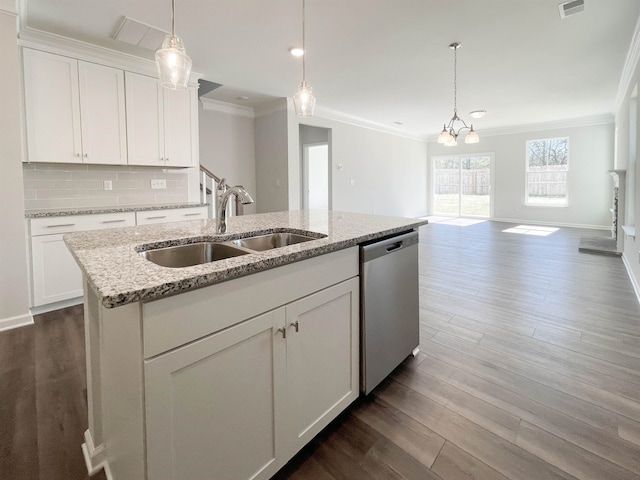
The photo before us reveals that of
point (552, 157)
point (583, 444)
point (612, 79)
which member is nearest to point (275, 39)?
point (583, 444)

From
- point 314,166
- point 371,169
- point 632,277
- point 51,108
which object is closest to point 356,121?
point 371,169

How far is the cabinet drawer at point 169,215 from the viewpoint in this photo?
360 cm

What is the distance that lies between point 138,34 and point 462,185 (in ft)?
30.2

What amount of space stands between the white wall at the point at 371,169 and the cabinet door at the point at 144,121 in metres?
2.30

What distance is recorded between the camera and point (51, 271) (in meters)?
3.11

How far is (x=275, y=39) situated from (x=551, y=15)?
2.58 meters

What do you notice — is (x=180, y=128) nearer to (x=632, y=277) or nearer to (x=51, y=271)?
(x=51, y=271)

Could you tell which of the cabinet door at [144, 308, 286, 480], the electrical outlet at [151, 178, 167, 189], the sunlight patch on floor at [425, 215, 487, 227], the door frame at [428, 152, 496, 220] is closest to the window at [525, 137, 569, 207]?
the door frame at [428, 152, 496, 220]

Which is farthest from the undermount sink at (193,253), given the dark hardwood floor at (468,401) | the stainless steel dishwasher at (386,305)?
the dark hardwood floor at (468,401)

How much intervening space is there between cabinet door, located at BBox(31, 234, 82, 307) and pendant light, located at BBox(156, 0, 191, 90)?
2.14 m

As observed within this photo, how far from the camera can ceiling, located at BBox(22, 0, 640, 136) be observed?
9.53 feet

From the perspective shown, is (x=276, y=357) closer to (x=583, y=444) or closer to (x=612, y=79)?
(x=583, y=444)

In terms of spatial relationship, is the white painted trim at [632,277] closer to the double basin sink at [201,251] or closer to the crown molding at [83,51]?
the double basin sink at [201,251]

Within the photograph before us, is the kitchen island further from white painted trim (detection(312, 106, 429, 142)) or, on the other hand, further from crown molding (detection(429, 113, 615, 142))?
crown molding (detection(429, 113, 615, 142))
